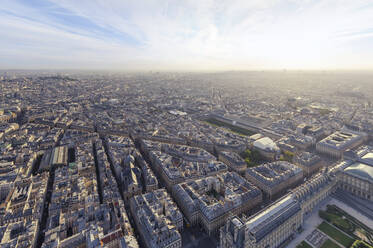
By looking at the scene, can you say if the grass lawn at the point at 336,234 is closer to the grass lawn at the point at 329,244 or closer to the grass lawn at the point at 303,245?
the grass lawn at the point at 329,244

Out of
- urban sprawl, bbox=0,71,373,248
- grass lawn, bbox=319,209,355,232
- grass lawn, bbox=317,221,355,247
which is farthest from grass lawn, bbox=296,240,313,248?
grass lawn, bbox=319,209,355,232

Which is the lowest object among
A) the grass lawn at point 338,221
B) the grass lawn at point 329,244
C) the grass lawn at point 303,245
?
the grass lawn at point 303,245

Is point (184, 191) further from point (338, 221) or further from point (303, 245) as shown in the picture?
point (338, 221)

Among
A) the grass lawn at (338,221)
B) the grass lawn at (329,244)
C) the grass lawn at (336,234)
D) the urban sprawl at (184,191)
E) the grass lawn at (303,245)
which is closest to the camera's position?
the urban sprawl at (184,191)

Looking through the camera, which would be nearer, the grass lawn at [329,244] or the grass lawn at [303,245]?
the grass lawn at [329,244]

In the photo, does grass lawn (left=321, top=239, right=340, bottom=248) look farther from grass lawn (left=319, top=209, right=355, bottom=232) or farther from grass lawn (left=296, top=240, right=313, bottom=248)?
grass lawn (left=319, top=209, right=355, bottom=232)

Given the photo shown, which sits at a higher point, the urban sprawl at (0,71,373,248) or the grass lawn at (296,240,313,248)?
the urban sprawl at (0,71,373,248)

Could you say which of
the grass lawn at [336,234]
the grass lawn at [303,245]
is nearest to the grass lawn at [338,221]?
the grass lawn at [336,234]

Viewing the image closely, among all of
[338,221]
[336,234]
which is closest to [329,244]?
[336,234]

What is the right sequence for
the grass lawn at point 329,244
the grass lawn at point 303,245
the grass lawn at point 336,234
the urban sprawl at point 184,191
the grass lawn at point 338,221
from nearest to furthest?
1. the urban sprawl at point 184,191
2. the grass lawn at point 329,244
3. the grass lawn at point 303,245
4. the grass lawn at point 336,234
5. the grass lawn at point 338,221

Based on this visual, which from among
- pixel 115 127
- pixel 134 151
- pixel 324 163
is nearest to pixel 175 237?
pixel 134 151
